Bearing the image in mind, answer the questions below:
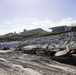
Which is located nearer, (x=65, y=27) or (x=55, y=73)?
(x=55, y=73)

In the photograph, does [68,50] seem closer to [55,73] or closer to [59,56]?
[59,56]

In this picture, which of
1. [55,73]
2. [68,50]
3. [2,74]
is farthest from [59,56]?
[2,74]

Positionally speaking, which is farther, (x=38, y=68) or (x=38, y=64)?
(x=38, y=64)

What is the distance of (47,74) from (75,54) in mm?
6910

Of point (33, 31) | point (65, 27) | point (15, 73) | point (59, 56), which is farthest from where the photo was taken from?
point (33, 31)

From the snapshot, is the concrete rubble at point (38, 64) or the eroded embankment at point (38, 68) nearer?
the eroded embankment at point (38, 68)

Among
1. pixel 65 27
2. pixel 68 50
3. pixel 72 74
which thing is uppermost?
pixel 65 27

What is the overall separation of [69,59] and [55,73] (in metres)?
4.88

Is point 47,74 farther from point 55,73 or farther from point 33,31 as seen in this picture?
point 33,31

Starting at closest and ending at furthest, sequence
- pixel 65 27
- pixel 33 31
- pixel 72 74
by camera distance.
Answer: pixel 72 74
pixel 65 27
pixel 33 31

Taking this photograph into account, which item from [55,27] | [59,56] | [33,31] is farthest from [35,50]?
[33,31]

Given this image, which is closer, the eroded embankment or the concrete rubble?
the eroded embankment

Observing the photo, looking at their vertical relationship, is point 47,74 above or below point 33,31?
below

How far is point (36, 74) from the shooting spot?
9.49 metres
